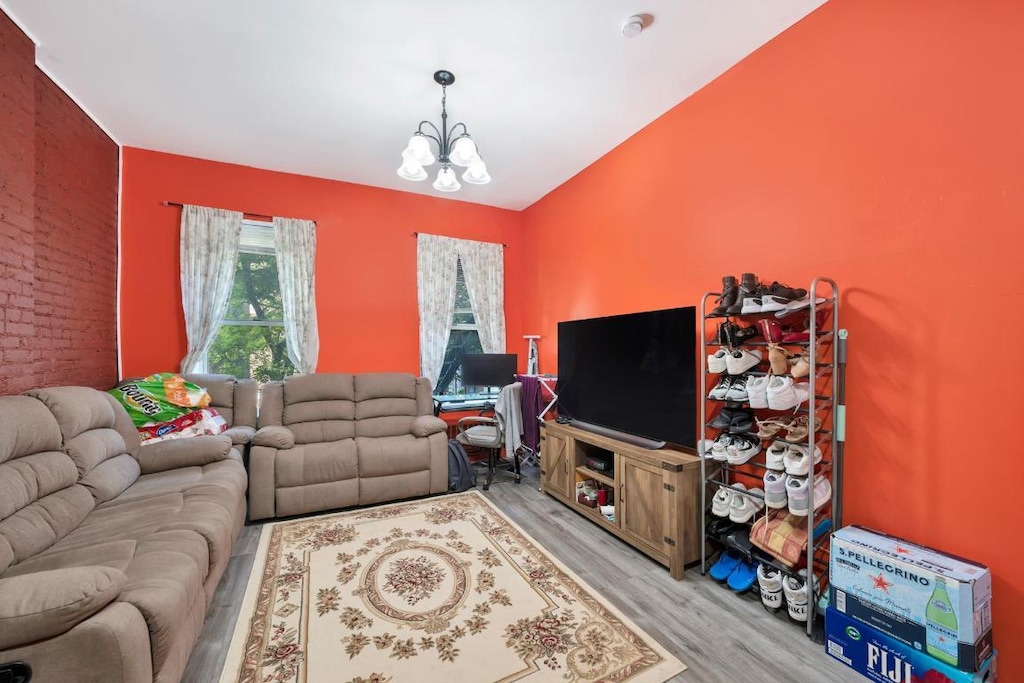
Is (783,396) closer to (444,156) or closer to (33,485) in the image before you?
(444,156)

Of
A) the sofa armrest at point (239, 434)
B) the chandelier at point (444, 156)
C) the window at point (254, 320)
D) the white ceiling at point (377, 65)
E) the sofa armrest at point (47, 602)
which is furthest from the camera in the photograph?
the window at point (254, 320)

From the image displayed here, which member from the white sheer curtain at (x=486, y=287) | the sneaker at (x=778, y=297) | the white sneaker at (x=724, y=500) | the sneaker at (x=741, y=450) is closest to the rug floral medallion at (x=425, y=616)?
the white sneaker at (x=724, y=500)

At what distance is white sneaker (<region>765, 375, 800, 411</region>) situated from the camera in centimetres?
200

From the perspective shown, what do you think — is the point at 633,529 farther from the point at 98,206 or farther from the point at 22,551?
the point at 98,206

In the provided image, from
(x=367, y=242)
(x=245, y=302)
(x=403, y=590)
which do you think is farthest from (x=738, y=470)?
(x=245, y=302)

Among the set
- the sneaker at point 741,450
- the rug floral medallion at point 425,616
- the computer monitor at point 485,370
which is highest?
the computer monitor at point 485,370

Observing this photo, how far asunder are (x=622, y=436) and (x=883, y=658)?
1614 mm

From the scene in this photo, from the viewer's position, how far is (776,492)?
2.01 meters

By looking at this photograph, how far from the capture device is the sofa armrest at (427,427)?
3609mm

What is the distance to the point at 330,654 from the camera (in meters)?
1.78

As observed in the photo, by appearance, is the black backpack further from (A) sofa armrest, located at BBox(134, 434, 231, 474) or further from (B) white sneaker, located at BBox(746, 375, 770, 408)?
(B) white sneaker, located at BBox(746, 375, 770, 408)

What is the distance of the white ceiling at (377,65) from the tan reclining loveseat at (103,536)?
78.9 inches

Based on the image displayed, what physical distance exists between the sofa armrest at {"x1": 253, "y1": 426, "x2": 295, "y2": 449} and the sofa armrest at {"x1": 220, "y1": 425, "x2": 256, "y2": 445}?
0.04 metres

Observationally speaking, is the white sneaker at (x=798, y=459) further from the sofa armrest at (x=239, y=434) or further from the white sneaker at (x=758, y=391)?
the sofa armrest at (x=239, y=434)
